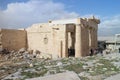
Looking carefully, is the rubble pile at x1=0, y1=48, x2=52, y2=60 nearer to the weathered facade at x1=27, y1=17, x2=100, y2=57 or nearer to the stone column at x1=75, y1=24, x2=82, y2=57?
the weathered facade at x1=27, y1=17, x2=100, y2=57

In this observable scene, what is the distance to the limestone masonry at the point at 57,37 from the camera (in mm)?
24562

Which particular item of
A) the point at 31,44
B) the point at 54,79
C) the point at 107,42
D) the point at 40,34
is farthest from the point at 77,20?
the point at 54,79

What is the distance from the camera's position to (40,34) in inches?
1142

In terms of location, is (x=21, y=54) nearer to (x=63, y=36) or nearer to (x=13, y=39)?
(x=13, y=39)

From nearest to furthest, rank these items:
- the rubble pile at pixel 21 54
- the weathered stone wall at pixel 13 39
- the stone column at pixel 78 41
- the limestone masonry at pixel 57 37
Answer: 1. the stone column at pixel 78 41
2. the limestone masonry at pixel 57 37
3. the rubble pile at pixel 21 54
4. the weathered stone wall at pixel 13 39

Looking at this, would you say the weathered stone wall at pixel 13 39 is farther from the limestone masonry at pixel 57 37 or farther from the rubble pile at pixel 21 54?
the rubble pile at pixel 21 54

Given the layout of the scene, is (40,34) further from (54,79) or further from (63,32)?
(54,79)

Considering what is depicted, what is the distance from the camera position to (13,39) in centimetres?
3006

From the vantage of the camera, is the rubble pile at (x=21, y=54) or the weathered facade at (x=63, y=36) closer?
the weathered facade at (x=63, y=36)

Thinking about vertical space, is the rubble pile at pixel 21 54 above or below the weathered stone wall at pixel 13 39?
below

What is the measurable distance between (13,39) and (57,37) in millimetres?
7526

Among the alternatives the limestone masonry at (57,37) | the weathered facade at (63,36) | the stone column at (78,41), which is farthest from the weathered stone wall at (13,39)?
the stone column at (78,41)

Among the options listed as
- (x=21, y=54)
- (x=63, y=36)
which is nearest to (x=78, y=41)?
(x=63, y=36)

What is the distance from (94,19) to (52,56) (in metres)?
8.25
